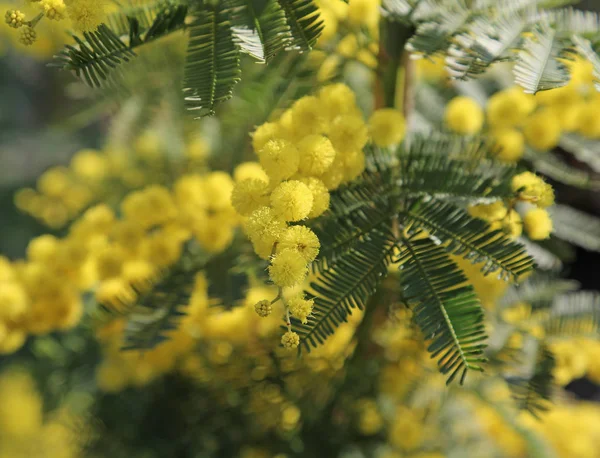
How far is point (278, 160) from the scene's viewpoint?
0.47m

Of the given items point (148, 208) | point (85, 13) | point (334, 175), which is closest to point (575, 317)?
point (334, 175)

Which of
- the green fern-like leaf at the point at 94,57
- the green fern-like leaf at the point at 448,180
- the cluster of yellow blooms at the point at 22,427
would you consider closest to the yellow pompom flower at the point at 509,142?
the green fern-like leaf at the point at 448,180

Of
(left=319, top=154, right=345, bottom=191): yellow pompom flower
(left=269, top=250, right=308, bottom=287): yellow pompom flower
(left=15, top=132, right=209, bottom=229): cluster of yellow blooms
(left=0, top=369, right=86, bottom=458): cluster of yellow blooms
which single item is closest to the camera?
(left=269, top=250, right=308, bottom=287): yellow pompom flower

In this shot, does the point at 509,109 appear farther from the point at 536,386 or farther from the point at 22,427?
the point at 22,427

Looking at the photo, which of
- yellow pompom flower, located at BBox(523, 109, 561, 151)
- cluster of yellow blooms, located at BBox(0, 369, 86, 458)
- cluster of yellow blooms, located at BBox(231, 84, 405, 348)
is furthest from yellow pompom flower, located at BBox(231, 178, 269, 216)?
cluster of yellow blooms, located at BBox(0, 369, 86, 458)

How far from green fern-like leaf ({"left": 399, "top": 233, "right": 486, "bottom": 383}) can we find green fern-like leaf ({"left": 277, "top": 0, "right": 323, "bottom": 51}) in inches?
7.6

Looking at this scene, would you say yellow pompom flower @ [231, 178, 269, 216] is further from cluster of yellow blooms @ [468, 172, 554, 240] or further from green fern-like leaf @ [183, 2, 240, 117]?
cluster of yellow blooms @ [468, 172, 554, 240]

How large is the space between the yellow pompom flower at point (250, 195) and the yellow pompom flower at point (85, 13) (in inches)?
6.5

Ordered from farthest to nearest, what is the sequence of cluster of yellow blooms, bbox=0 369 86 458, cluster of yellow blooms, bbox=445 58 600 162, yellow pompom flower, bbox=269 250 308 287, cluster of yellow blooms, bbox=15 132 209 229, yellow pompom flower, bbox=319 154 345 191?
cluster of yellow blooms, bbox=0 369 86 458 < cluster of yellow blooms, bbox=15 132 209 229 < cluster of yellow blooms, bbox=445 58 600 162 < yellow pompom flower, bbox=319 154 345 191 < yellow pompom flower, bbox=269 250 308 287

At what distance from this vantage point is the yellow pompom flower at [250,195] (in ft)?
1.56

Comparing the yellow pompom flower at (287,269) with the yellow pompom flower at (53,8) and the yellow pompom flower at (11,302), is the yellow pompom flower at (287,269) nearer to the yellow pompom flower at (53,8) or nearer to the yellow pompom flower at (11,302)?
the yellow pompom flower at (53,8)

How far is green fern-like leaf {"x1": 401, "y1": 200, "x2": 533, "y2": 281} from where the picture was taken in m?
0.50

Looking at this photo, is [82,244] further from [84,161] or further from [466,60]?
[466,60]

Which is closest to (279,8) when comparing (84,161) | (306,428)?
(306,428)
